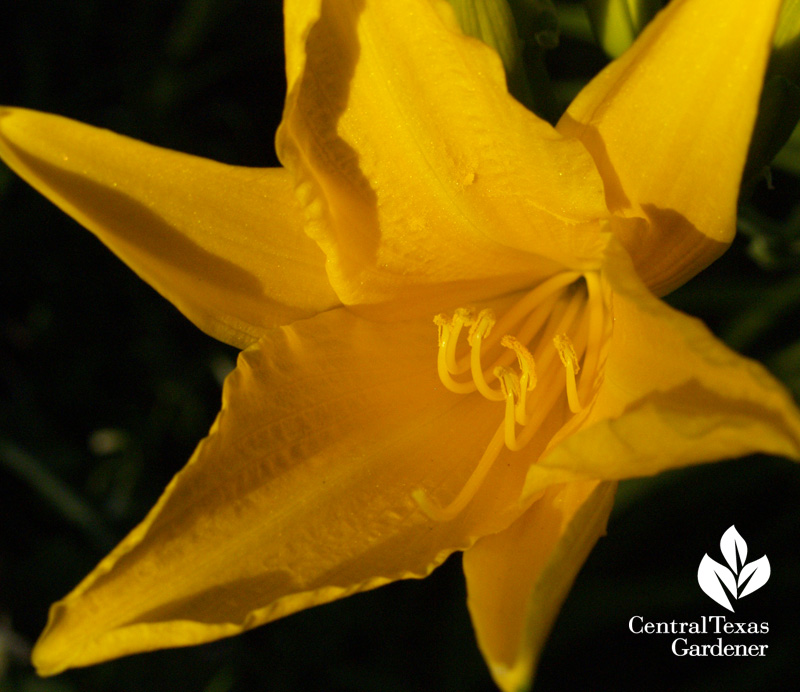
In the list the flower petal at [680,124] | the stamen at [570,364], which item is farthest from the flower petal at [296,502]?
the flower petal at [680,124]

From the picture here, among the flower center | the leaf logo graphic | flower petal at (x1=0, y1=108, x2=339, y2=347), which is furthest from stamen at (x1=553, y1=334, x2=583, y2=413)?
the leaf logo graphic

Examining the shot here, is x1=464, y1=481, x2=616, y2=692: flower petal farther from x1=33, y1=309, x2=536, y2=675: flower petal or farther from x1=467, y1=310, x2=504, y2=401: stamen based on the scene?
x1=467, y1=310, x2=504, y2=401: stamen

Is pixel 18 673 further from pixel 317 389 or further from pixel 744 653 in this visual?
pixel 744 653

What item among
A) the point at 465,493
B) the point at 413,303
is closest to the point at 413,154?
the point at 413,303

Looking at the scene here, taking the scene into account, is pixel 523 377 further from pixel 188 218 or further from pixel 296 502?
pixel 188 218

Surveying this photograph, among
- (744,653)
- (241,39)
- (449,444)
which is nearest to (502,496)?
(449,444)

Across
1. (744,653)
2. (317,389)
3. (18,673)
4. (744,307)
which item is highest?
(317,389)
